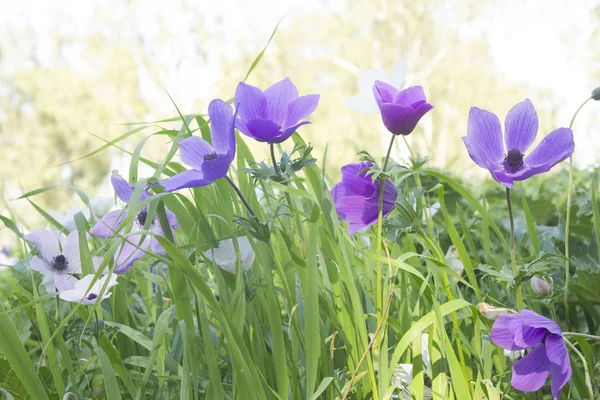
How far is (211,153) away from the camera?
2.09 feet

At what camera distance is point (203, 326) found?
23.6 inches

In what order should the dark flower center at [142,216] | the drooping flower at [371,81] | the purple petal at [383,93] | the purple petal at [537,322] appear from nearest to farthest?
the purple petal at [537,322] → the purple petal at [383,93] → the dark flower center at [142,216] → the drooping flower at [371,81]

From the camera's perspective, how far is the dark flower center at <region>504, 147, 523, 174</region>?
2.04ft

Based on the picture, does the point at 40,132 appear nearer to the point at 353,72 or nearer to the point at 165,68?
the point at 165,68

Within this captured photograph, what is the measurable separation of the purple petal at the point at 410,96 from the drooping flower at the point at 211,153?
0.19 meters

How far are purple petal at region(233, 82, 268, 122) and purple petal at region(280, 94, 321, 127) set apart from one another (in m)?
0.03

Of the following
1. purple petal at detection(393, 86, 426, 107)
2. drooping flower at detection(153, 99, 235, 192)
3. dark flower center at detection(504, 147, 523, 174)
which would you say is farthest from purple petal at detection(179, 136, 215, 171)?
dark flower center at detection(504, 147, 523, 174)

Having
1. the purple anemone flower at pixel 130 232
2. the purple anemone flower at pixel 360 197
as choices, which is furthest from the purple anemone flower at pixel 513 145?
the purple anemone flower at pixel 130 232

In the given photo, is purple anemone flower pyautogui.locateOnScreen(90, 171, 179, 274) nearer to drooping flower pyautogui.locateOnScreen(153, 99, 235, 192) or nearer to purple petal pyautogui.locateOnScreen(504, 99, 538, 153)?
drooping flower pyautogui.locateOnScreen(153, 99, 235, 192)

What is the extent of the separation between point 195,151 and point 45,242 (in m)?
0.36

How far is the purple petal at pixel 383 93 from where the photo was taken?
2.11 feet

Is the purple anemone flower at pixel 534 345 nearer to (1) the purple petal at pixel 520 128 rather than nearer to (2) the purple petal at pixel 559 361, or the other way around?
(2) the purple petal at pixel 559 361

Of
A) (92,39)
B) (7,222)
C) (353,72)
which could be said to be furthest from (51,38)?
(7,222)

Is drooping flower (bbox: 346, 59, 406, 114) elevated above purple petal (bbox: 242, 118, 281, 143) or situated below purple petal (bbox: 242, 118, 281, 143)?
above
